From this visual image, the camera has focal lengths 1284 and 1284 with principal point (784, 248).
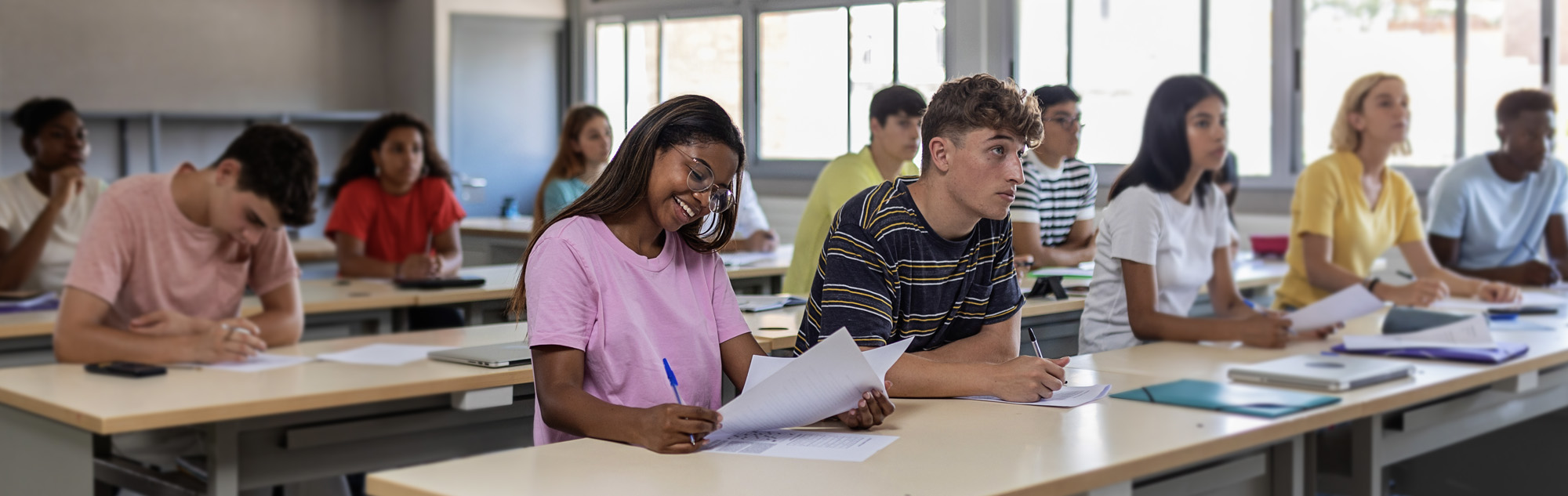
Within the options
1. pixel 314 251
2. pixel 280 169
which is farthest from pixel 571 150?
pixel 280 169

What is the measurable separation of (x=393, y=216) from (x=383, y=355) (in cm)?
213

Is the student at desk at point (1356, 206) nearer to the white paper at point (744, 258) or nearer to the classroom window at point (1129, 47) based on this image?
the white paper at point (744, 258)

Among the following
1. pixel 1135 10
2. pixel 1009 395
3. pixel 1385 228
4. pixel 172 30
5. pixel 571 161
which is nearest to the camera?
pixel 1009 395

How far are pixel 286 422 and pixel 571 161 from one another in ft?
10.0

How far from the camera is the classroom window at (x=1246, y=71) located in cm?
625

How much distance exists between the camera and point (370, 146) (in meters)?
4.65

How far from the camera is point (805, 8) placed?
7.87 meters

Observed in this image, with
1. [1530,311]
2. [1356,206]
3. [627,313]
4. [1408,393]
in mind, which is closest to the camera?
[627,313]

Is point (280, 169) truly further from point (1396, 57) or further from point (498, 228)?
point (1396, 57)

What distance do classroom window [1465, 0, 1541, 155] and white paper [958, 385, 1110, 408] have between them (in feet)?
14.5

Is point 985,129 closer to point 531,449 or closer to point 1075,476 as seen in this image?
point 1075,476

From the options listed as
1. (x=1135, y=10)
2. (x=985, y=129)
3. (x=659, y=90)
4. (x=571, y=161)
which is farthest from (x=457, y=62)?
(x=985, y=129)

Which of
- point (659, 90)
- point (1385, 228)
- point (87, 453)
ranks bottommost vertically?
point (87, 453)

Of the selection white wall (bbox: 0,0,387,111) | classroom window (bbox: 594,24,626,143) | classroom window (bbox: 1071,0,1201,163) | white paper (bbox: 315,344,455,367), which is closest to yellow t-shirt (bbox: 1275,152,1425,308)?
classroom window (bbox: 1071,0,1201,163)
